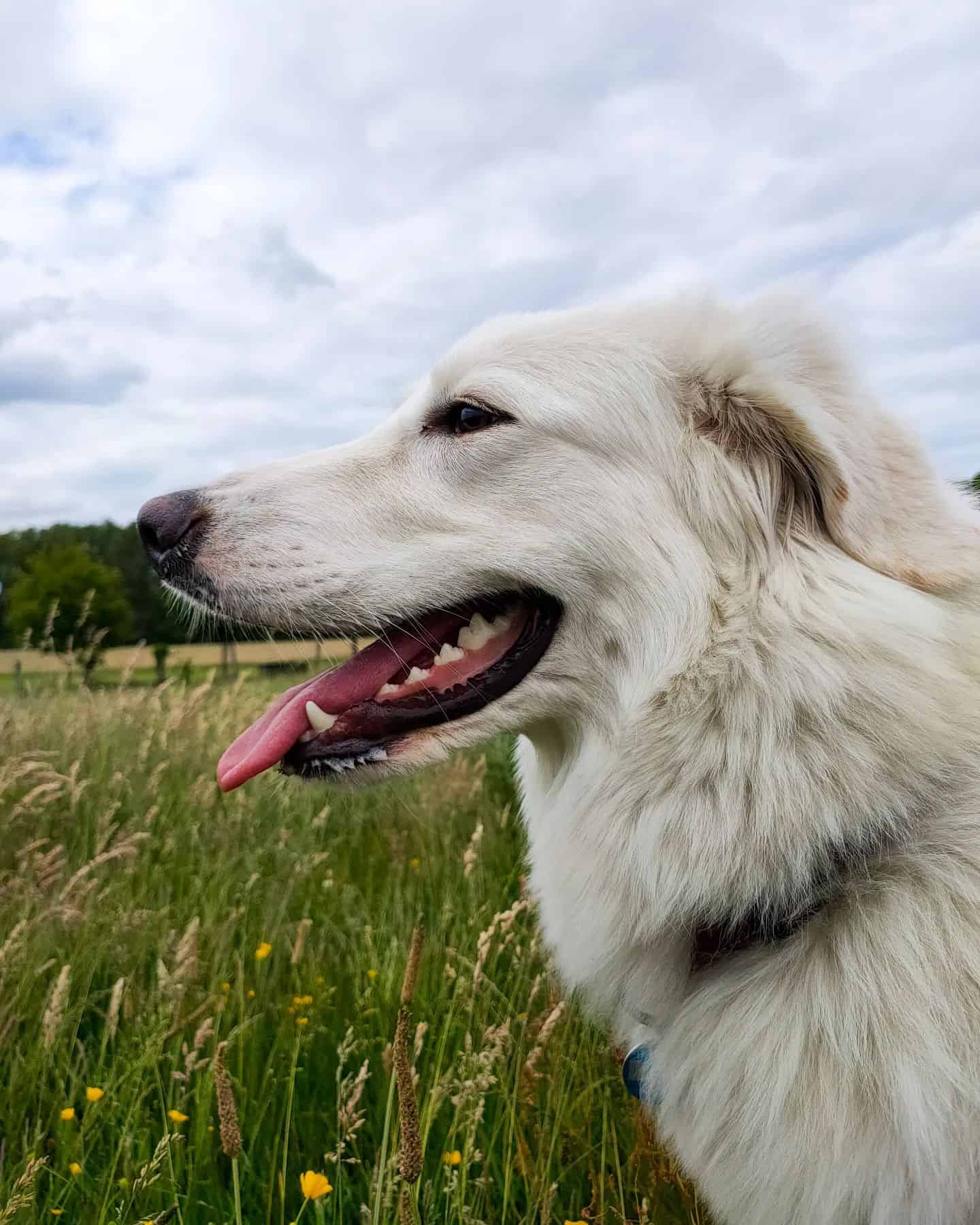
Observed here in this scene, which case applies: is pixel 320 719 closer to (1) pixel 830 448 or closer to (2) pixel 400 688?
(2) pixel 400 688

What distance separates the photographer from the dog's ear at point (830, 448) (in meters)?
1.94

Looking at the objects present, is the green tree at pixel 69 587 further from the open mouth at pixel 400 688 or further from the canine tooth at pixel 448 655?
the canine tooth at pixel 448 655

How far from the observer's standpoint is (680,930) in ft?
6.43

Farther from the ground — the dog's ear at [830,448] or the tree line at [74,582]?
the dog's ear at [830,448]

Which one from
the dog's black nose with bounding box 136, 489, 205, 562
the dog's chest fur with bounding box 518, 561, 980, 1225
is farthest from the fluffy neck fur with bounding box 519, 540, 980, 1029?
the dog's black nose with bounding box 136, 489, 205, 562

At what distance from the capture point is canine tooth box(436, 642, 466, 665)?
2.27 metres

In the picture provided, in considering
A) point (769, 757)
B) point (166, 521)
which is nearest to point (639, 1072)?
point (769, 757)

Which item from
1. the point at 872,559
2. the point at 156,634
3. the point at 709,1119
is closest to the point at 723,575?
the point at 872,559

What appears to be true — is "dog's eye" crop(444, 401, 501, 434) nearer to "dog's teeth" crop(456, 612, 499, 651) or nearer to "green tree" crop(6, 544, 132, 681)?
"dog's teeth" crop(456, 612, 499, 651)

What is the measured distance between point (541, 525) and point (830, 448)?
70 centimetres

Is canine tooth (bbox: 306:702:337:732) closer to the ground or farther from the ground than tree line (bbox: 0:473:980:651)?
farther from the ground

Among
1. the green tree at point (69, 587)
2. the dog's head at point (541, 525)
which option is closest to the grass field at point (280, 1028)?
the dog's head at point (541, 525)

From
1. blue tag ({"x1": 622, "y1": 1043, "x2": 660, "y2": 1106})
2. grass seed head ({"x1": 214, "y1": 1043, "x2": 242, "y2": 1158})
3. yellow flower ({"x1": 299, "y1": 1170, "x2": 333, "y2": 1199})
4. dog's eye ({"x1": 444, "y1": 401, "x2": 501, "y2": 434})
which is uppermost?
dog's eye ({"x1": 444, "y1": 401, "x2": 501, "y2": 434})

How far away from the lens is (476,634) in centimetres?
230
